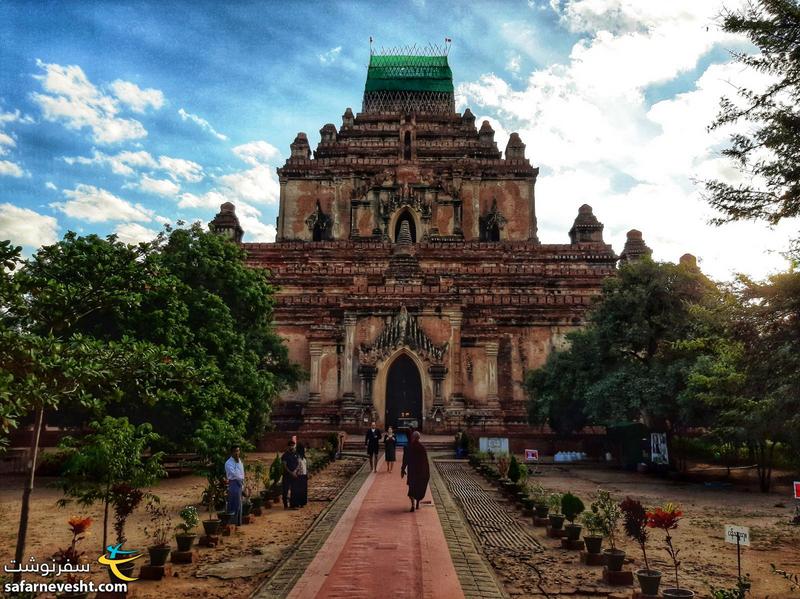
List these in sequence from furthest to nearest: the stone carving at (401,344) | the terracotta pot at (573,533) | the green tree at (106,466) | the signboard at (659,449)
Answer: the stone carving at (401,344) → the signboard at (659,449) → the terracotta pot at (573,533) → the green tree at (106,466)

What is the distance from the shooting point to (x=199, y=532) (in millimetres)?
12664

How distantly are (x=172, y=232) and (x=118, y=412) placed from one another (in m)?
6.63

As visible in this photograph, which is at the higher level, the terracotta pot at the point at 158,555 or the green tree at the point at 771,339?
the green tree at the point at 771,339

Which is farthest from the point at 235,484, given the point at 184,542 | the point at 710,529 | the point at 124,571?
the point at 710,529

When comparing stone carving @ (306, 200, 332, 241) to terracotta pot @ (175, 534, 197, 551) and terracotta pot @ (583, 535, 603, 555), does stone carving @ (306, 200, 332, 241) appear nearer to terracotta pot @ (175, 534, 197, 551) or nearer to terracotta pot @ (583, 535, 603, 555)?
terracotta pot @ (175, 534, 197, 551)

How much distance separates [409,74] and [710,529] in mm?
59591

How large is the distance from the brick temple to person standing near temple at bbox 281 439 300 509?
1372 cm

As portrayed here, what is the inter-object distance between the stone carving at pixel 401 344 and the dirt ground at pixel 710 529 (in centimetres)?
833

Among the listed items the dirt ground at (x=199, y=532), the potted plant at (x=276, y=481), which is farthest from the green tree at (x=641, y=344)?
the potted plant at (x=276, y=481)

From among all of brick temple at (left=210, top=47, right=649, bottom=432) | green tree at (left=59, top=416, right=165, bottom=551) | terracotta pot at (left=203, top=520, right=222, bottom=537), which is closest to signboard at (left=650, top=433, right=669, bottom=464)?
brick temple at (left=210, top=47, right=649, bottom=432)

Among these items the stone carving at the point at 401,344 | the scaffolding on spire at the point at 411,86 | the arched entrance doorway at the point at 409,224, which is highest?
the scaffolding on spire at the point at 411,86

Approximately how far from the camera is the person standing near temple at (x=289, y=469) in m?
14.9

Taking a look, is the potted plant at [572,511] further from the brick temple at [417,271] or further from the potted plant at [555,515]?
the brick temple at [417,271]

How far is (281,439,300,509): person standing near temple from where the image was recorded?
1486 centimetres
